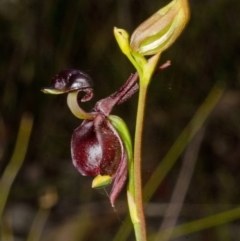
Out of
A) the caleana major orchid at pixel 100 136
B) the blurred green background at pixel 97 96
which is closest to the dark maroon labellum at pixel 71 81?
the caleana major orchid at pixel 100 136

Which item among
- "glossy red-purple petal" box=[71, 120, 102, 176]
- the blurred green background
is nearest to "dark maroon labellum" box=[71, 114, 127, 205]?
"glossy red-purple petal" box=[71, 120, 102, 176]

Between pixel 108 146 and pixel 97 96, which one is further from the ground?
pixel 108 146

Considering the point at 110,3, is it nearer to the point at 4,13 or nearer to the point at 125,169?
the point at 4,13

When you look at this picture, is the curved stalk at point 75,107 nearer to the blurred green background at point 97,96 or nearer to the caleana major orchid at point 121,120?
the caleana major orchid at point 121,120

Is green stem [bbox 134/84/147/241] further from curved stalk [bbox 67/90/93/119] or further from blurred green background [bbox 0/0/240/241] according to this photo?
A: blurred green background [bbox 0/0/240/241]

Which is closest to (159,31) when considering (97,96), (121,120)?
(121,120)

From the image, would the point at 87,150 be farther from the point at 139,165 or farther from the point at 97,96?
the point at 97,96
